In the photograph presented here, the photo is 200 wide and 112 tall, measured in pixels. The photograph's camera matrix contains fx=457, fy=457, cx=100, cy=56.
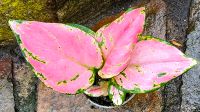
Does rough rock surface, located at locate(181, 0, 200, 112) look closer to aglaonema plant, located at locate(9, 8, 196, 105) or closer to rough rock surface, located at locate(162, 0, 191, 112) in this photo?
rough rock surface, located at locate(162, 0, 191, 112)

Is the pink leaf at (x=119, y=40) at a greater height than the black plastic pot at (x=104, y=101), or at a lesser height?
greater

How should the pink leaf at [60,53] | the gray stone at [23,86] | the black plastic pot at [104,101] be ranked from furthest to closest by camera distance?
the gray stone at [23,86]
the black plastic pot at [104,101]
the pink leaf at [60,53]

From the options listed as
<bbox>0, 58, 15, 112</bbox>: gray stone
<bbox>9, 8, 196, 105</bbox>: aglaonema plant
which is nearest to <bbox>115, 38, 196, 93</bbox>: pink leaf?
Answer: <bbox>9, 8, 196, 105</bbox>: aglaonema plant

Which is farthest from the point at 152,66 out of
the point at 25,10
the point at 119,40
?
the point at 25,10

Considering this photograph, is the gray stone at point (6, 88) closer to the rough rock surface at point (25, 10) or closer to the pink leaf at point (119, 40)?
the rough rock surface at point (25, 10)

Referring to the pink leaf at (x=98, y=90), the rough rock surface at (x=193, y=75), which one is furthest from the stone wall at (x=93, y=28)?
the pink leaf at (x=98, y=90)

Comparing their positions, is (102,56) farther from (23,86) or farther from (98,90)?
(23,86)

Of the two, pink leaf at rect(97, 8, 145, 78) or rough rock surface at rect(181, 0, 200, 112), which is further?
rough rock surface at rect(181, 0, 200, 112)
